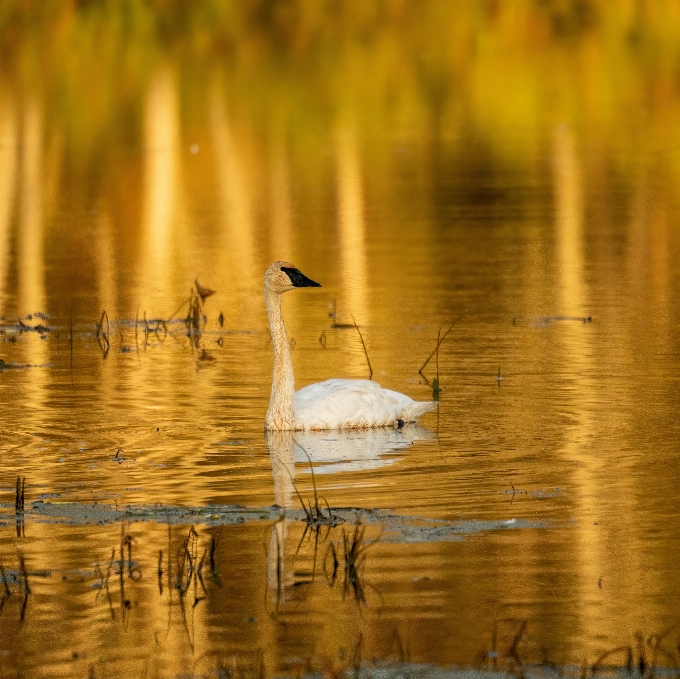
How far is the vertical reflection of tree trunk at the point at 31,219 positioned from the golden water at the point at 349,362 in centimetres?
10

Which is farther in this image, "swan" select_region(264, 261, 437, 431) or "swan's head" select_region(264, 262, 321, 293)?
"swan's head" select_region(264, 262, 321, 293)

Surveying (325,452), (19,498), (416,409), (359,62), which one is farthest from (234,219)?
(359,62)

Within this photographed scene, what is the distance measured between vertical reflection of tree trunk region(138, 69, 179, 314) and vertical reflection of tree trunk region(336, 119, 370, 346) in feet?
7.29

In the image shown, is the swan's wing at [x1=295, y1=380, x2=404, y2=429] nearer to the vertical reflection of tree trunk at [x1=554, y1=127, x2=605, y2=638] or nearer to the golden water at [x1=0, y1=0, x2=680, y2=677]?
the golden water at [x1=0, y1=0, x2=680, y2=677]

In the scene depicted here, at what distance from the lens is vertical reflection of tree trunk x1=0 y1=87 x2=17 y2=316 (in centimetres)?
2448

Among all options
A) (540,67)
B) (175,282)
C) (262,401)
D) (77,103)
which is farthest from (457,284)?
(540,67)

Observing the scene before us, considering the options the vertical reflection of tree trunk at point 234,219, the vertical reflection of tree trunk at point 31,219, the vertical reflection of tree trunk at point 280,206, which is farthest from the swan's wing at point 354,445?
the vertical reflection of tree trunk at point 280,206

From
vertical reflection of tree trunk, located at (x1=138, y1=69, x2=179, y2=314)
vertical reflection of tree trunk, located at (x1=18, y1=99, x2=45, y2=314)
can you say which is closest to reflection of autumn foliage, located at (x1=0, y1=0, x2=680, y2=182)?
vertical reflection of tree trunk, located at (x1=138, y1=69, x2=179, y2=314)

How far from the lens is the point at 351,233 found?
2670 centimetres

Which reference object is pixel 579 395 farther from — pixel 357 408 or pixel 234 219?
pixel 234 219

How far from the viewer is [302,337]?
59.8ft

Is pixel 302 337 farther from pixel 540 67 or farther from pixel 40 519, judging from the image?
pixel 540 67

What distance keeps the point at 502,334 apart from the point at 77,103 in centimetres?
3448

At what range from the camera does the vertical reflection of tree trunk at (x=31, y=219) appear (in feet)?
70.3
